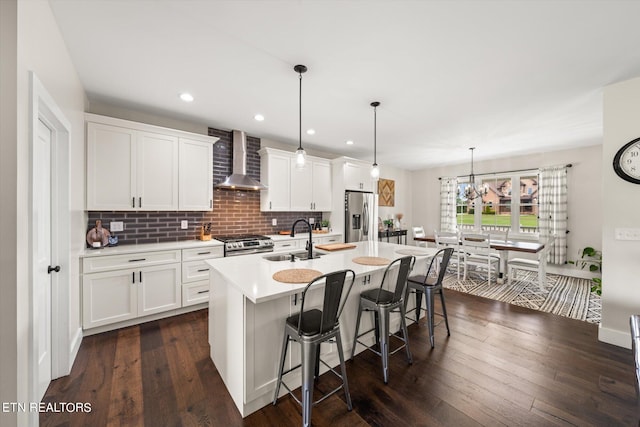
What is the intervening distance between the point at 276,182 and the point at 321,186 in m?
1.00

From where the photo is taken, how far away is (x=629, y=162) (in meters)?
2.36

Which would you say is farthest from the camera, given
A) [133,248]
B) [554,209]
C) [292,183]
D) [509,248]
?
[554,209]

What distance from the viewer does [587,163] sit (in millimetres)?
4762

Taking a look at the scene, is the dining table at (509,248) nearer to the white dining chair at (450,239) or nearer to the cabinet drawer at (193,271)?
the white dining chair at (450,239)

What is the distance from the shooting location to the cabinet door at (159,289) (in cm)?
279

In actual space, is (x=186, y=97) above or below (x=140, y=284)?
above

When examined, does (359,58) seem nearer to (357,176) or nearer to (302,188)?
(302,188)

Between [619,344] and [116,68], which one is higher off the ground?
[116,68]

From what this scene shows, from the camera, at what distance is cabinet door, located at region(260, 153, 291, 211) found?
4.14 m

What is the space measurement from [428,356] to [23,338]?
109 inches

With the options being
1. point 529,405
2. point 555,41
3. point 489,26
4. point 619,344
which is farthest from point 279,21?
point 619,344

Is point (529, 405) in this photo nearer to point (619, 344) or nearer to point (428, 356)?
point (428, 356)

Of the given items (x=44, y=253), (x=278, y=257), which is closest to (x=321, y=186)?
(x=278, y=257)

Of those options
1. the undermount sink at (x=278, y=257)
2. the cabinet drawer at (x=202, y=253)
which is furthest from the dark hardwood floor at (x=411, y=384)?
the undermount sink at (x=278, y=257)
